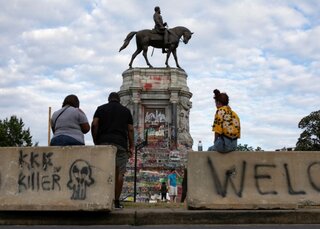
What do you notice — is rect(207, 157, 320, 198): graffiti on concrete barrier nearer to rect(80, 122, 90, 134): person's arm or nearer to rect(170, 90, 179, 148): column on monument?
rect(80, 122, 90, 134): person's arm

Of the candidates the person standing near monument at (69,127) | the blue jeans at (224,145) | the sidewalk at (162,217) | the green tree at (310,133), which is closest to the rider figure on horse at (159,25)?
the person standing near monument at (69,127)

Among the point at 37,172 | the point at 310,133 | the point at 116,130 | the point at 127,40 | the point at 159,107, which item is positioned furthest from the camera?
the point at 310,133

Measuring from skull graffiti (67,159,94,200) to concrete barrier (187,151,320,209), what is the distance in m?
1.91

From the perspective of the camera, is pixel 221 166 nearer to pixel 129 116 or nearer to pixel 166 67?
pixel 129 116

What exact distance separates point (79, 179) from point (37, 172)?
32.5 inches

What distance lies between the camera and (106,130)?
1065cm

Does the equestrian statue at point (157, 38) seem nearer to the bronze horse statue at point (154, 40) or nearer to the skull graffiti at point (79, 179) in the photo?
the bronze horse statue at point (154, 40)

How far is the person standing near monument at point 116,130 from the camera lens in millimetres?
10492

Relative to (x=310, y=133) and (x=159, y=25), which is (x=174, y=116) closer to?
(x=159, y=25)

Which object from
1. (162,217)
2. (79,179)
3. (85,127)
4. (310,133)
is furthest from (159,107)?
(310,133)

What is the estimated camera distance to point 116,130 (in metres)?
10.6

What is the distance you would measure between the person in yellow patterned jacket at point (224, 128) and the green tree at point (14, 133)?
68.0 m

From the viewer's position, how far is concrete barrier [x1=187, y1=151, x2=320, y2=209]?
958cm

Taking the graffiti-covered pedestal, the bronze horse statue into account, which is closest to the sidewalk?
the graffiti-covered pedestal
